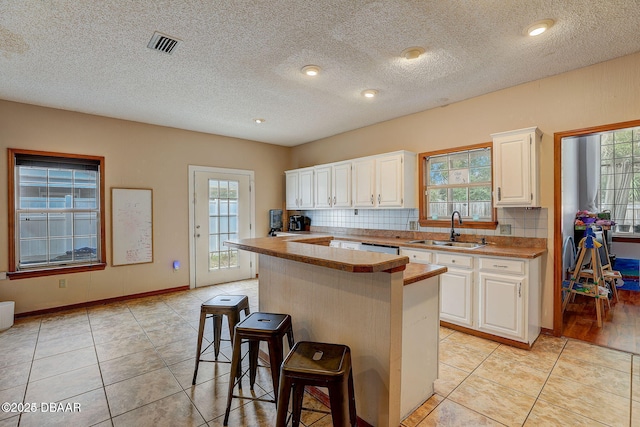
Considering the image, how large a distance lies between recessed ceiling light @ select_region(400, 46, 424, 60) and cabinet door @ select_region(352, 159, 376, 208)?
1840 mm

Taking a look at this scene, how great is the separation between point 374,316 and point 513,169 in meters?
2.39

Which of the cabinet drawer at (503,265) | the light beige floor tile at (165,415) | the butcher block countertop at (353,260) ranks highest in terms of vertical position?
the butcher block countertop at (353,260)

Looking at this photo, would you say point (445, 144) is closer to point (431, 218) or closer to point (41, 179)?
point (431, 218)

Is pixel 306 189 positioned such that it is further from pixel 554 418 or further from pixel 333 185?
pixel 554 418

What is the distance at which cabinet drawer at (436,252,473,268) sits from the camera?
3.08 metres

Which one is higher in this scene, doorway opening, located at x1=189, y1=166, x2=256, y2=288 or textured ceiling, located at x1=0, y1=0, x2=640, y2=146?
textured ceiling, located at x1=0, y1=0, x2=640, y2=146

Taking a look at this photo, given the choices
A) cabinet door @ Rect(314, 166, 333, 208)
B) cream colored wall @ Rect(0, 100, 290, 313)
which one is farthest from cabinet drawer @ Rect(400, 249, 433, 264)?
cream colored wall @ Rect(0, 100, 290, 313)

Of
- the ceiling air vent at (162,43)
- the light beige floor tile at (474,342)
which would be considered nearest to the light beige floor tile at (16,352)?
the ceiling air vent at (162,43)

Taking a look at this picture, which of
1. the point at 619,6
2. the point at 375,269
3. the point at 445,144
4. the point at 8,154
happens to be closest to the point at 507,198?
the point at 445,144

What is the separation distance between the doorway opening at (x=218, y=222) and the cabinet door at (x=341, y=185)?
1.72 m

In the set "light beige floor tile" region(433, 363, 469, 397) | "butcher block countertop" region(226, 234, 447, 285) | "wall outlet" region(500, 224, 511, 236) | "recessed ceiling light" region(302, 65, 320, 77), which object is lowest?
"light beige floor tile" region(433, 363, 469, 397)

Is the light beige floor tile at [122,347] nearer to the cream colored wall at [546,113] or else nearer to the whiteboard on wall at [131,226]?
the whiteboard on wall at [131,226]

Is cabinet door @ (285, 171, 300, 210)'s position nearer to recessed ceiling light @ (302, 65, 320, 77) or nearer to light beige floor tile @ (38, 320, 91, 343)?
recessed ceiling light @ (302, 65, 320, 77)

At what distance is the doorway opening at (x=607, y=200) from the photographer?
342cm
